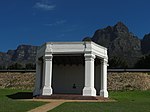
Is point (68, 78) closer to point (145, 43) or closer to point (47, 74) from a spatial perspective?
point (47, 74)

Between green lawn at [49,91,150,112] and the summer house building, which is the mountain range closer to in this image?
the summer house building

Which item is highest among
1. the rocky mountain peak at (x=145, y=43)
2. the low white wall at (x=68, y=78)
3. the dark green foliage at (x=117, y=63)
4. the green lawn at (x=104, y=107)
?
the rocky mountain peak at (x=145, y=43)

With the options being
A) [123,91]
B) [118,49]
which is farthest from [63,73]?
[118,49]

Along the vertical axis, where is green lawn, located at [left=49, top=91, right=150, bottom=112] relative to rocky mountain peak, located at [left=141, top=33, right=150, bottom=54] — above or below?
below

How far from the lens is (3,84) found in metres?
59.0

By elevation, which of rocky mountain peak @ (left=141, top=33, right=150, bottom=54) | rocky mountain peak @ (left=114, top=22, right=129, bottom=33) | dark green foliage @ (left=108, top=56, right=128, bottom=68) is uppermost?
rocky mountain peak @ (left=114, top=22, right=129, bottom=33)

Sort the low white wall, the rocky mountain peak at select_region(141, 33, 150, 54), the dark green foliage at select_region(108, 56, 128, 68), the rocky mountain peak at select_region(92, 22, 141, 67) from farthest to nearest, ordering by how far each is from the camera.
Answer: the rocky mountain peak at select_region(141, 33, 150, 54), the rocky mountain peak at select_region(92, 22, 141, 67), the dark green foliage at select_region(108, 56, 128, 68), the low white wall

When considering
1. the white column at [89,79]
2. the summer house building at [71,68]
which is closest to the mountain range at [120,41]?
the summer house building at [71,68]

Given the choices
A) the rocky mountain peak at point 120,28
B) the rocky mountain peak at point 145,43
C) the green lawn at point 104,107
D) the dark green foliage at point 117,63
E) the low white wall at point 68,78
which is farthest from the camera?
the rocky mountain peak at point 120,28

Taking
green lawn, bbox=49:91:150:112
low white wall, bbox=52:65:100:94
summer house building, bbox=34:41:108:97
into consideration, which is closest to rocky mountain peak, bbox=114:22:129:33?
low white wall, bbox=52:65:100:94

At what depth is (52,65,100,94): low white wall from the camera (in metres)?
41.6

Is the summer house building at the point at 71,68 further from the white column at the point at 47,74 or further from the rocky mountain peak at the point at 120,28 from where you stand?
the rocky mountain peak at the point at 120,28

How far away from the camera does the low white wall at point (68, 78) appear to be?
41594 millimetres

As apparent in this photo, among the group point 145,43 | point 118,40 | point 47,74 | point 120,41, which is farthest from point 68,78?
point 145,43
